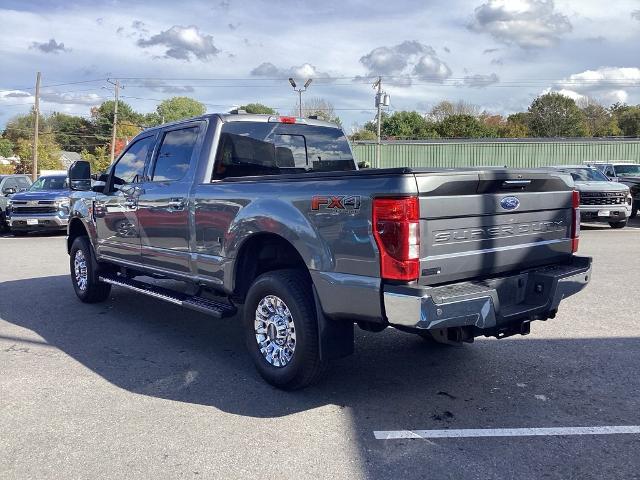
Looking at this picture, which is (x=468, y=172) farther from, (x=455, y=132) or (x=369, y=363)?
(x=455, y=132)

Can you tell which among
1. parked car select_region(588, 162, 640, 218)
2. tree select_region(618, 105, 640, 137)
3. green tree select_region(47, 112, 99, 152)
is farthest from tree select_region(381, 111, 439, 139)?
parked car select_region(588, 162, 640, 218)

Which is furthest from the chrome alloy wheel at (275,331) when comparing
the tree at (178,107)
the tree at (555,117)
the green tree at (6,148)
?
the green tree at (6,148)

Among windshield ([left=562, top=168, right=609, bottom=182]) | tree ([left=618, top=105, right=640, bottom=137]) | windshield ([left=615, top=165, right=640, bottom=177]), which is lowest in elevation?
windshield ([left=562, top=168, right=609, bottom=182])

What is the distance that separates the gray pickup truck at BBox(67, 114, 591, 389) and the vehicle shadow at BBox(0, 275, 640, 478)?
41 cm

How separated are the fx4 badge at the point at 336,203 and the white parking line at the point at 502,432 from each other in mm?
1472

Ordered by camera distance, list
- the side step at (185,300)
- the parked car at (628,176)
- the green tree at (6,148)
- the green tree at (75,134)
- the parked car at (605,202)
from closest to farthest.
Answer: the side step at (185,300), the parked car at (605,202), the parked car at (628,176), the green tree at (6,148), the green tree at (75,134)

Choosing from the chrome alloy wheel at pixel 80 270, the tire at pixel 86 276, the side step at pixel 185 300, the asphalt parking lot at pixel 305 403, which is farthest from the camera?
the chrome alloy wheel at pixel 80 270

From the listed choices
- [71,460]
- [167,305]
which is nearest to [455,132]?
[167,305]

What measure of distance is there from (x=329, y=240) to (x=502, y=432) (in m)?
1.68

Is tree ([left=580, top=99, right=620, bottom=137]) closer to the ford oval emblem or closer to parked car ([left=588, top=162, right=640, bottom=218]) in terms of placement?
parked car ([left=588, top=162, right=640, bottom=218])

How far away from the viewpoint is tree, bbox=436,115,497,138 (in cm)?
6575

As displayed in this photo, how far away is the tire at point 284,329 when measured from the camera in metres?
4.43

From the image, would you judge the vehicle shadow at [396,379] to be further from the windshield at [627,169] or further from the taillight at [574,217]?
the windshield at [627,169]

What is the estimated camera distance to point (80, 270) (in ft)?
26.6
